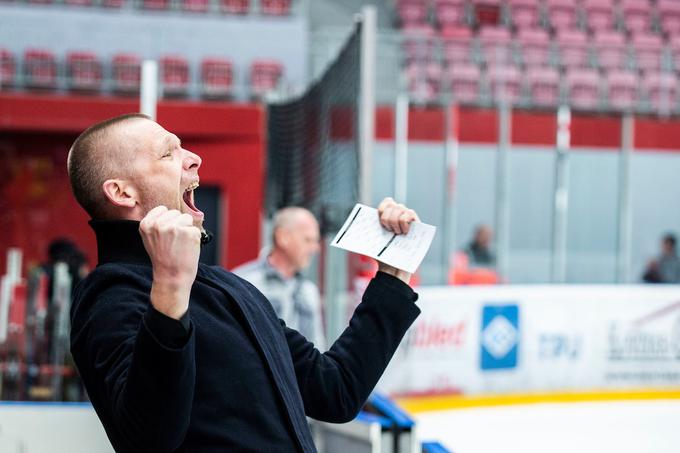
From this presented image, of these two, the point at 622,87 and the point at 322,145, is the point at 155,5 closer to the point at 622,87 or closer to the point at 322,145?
the point at 622,87

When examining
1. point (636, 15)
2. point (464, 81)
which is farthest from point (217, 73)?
point (636, 15)

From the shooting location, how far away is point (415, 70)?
37.9 ft

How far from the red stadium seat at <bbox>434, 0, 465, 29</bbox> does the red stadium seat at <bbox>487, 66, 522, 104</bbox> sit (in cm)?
273

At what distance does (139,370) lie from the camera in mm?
1256

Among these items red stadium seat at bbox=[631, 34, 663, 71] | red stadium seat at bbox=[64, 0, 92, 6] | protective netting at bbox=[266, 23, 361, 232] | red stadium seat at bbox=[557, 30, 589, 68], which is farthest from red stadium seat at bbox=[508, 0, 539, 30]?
protective netting at bbox=[266, 23, 361, 232]

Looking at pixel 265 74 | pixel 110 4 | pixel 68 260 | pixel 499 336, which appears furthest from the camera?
pixel 110 4

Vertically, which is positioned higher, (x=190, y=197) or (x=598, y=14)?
(x=598, y=14)

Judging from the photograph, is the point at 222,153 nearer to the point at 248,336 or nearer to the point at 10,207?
the point at 10,207

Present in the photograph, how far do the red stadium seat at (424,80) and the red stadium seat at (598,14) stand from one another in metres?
4.55

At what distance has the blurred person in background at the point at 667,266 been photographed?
11.0 m

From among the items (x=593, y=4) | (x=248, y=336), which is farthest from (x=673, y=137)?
(x=248, y=336)

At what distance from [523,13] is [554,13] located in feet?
1.57

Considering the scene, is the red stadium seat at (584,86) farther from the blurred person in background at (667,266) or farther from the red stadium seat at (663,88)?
the blurred person in background at (667,266)

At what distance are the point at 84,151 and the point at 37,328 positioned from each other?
230 inches
